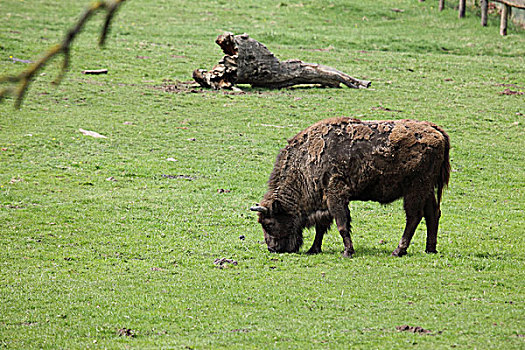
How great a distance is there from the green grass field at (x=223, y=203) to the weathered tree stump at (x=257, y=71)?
578mm

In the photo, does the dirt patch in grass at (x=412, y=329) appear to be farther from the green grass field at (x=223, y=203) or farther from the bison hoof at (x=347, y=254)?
the bison hoof at (x=347, y=254)

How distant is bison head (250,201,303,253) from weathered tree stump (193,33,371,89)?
1283 cm

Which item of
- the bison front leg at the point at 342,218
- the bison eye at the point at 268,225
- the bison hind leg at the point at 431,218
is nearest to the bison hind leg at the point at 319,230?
the bison front leg at the point at 342,218

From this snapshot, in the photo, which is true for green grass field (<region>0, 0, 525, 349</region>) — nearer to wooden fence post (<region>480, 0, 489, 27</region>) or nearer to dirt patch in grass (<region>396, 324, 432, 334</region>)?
dirt patch in grass (<region>396, 324, 432, 334</region>)

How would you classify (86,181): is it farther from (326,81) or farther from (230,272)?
(326,81)

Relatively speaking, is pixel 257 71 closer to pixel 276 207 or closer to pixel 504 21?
pixel 276 207

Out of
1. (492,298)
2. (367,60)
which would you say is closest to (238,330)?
(492,298)

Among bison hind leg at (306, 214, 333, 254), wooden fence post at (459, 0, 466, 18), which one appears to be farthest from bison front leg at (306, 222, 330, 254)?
wooden fence post at (459, 0, 466, 18)

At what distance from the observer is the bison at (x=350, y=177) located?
33.6 ft

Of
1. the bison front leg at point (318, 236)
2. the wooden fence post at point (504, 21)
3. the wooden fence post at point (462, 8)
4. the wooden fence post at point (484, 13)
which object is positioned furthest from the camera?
the wooden fence post at point (462, 8)

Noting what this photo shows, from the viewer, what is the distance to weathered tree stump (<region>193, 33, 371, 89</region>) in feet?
76.0

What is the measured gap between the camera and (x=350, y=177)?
1055 cm

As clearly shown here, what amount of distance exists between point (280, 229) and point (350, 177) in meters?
1.65

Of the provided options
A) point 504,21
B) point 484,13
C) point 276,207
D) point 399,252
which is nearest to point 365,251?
point 399,252
